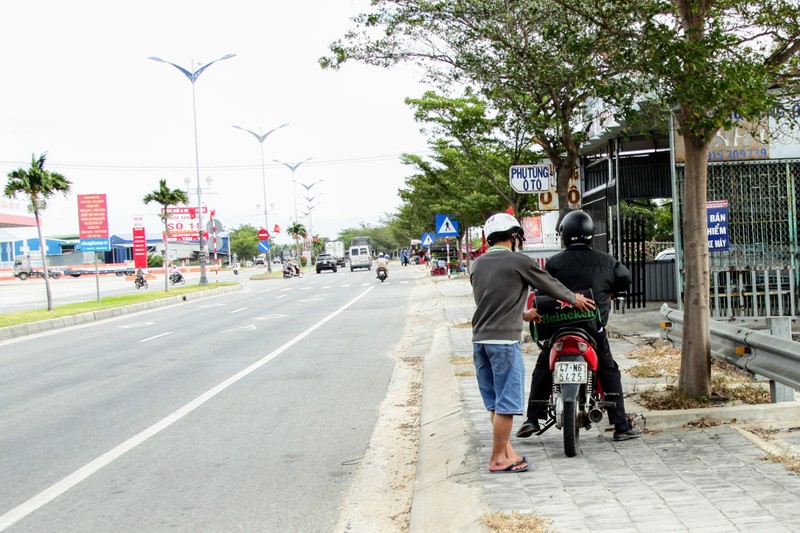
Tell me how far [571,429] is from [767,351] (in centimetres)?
206

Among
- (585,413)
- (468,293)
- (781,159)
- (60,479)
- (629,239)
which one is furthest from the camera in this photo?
(468,293)

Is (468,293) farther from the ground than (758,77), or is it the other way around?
(758,77)

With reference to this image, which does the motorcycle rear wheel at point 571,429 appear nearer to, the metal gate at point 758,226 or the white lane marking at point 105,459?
the white lane marking at point 105,459

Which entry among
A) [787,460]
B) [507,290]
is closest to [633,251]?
[787,460]

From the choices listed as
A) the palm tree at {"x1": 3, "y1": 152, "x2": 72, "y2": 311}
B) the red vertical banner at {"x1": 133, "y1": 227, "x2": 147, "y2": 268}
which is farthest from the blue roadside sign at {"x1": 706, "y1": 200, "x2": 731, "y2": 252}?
the red vertical banner at {"x1": 133, "y1": 227, "x2": 147, "y2": 268}

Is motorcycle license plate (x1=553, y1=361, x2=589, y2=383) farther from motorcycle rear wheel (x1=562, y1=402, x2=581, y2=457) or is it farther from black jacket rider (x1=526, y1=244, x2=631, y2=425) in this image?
black jacket rider (x1=526, y1=244, x2=631, y2=425)

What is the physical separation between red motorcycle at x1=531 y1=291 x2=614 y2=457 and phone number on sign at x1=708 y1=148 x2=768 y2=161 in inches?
305

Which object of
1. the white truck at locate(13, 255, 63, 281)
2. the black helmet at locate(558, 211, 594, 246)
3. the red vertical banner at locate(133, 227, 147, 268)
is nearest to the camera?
the black helmet at locate(558, 211, 594, 246)

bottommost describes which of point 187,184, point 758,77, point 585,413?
point 585,413

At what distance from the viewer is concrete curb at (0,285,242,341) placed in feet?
63.2

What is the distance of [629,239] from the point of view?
14922 mm

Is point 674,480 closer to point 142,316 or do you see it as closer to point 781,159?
point 781,159

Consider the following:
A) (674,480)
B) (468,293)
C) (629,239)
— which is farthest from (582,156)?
(674,480)

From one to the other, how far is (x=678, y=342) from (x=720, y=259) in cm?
488
